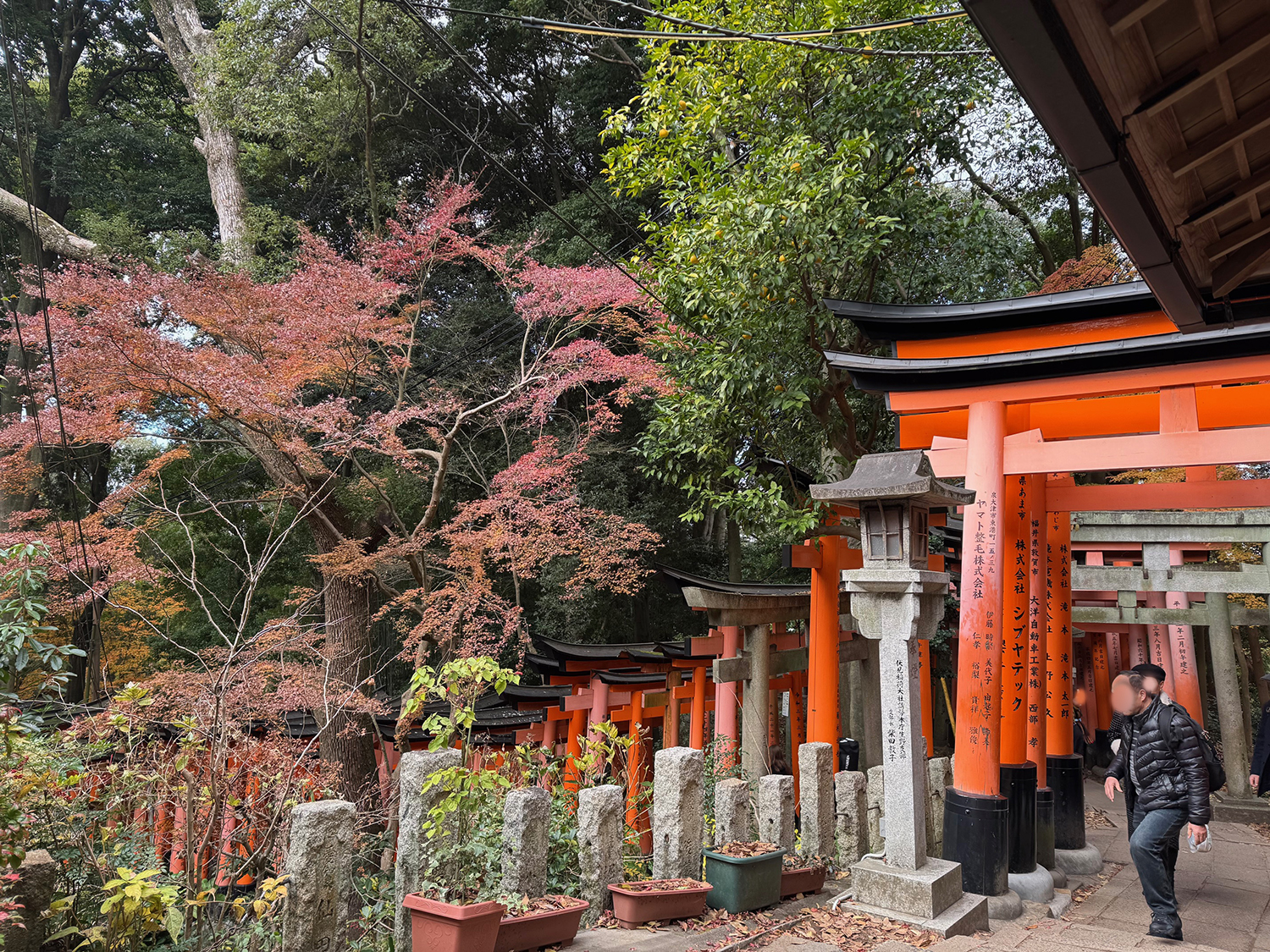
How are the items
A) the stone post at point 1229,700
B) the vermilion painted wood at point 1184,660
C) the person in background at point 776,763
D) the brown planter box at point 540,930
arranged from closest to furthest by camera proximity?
1. the brown planter box at point 540,930
2. the person in background at point 776,763
3. the stone post at point 1229,700
4. the vermilion painted wood at point 1184,660

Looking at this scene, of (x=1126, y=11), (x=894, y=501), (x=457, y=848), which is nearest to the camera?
(x=1126, y=11)

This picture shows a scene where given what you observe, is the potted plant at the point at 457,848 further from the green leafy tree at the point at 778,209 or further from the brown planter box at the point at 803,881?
the green leafy tree at the point at 778,209

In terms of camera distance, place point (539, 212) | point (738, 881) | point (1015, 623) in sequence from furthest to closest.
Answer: point (539, 212) < point (1015, 623) < point (738, 881)

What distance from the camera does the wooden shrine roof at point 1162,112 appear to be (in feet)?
5.55

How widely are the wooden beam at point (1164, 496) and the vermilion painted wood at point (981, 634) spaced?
1985 millimetres

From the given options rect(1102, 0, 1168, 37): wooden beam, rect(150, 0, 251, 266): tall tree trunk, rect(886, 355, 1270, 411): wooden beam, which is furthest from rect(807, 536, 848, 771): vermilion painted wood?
rect(150, 0, 251, 266): tall tree trunk

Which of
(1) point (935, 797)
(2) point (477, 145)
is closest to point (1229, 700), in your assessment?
(1) point (935, 797)

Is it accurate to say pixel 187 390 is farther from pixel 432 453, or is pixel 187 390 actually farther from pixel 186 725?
pixel 186 725

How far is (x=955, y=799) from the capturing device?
6484 mm

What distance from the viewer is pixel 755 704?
9.72 m

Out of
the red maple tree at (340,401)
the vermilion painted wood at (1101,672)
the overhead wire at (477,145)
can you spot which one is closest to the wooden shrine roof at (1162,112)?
the overhead wire at (477,145)

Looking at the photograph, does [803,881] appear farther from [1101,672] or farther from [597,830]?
[1101,672]

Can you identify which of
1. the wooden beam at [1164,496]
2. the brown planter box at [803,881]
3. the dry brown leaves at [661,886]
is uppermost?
the wooden beam at [1164,496]

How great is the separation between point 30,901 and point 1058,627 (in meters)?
9.53
